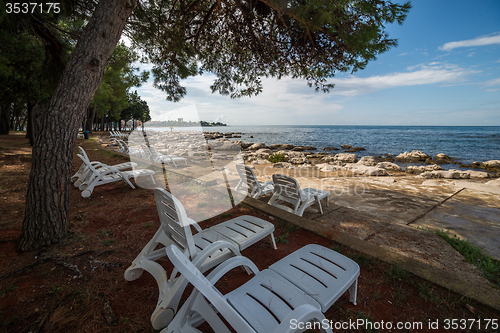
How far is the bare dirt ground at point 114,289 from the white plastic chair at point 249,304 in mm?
518

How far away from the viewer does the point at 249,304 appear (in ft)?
4.61

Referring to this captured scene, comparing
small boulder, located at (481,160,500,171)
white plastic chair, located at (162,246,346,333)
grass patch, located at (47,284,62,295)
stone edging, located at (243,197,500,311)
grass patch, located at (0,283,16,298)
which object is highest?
white plastic chair, located at (162,246,346,333)

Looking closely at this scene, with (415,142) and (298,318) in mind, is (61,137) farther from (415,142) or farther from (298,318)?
(415,142)

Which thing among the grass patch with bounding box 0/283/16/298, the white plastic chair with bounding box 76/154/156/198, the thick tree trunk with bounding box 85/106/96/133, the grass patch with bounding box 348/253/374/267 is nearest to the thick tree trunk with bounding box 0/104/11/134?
the thick tree trunk with bounding box 85/106/96/133

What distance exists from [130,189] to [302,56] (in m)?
5.40

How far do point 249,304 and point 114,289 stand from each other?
4.75 feet

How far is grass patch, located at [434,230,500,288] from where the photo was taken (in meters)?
2.39

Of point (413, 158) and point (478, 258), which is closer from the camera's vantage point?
point (478, 258)

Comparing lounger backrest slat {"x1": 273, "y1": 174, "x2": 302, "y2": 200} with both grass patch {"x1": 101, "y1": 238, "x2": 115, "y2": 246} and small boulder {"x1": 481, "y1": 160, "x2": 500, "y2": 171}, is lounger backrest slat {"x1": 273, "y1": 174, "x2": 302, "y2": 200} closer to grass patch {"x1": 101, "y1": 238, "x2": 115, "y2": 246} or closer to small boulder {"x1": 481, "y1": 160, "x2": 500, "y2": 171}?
grass patch {"x1": 101, "y1": 238, "x2": 115, "y2": 246}

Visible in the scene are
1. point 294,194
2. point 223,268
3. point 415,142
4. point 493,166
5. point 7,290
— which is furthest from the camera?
point 415,142

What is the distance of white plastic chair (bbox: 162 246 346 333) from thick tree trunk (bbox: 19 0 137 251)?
7.29 ft

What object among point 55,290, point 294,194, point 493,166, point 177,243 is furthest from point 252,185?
point 493,166

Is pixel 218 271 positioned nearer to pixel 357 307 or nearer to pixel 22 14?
pixel 357 307

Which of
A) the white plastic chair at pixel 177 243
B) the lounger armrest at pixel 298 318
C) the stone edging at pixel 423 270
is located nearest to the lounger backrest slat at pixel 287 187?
the stone edging at pixel 423 270
